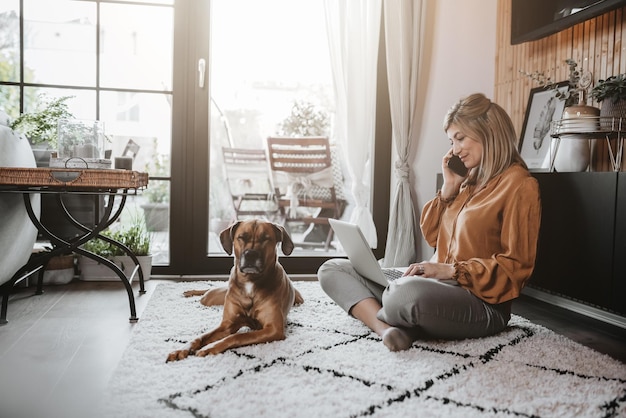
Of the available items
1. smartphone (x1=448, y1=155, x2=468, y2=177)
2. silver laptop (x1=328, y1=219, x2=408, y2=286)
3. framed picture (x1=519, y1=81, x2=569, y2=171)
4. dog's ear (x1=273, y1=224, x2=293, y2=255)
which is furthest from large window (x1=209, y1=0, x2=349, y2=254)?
smartphone (x1=448, y1=155, x2=468, y2=177)

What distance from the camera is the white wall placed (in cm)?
321

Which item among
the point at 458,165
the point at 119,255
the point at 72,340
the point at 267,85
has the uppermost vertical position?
the point at 267,85

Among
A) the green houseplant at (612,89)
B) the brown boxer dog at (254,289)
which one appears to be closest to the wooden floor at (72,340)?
the brown boxer dog at (254,289)

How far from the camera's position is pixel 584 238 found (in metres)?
2.09

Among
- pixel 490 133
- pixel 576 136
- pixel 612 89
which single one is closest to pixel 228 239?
pixel 490 133

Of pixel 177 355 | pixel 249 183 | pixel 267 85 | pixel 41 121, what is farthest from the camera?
pixel 249 183

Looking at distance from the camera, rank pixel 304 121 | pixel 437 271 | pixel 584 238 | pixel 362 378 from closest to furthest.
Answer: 1. pixel 362 378
2. pixel 437 271
3. pixel 584 238
4. pixel 304 121

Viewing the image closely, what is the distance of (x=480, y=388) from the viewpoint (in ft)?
4.65

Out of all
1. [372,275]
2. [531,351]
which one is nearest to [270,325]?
→ [372,275]

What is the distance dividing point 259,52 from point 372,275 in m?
2.88

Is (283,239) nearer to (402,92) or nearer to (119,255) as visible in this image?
(119,255)

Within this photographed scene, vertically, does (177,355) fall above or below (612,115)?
below

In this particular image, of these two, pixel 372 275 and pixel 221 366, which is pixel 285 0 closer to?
pixel 372 275

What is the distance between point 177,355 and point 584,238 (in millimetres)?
1595
